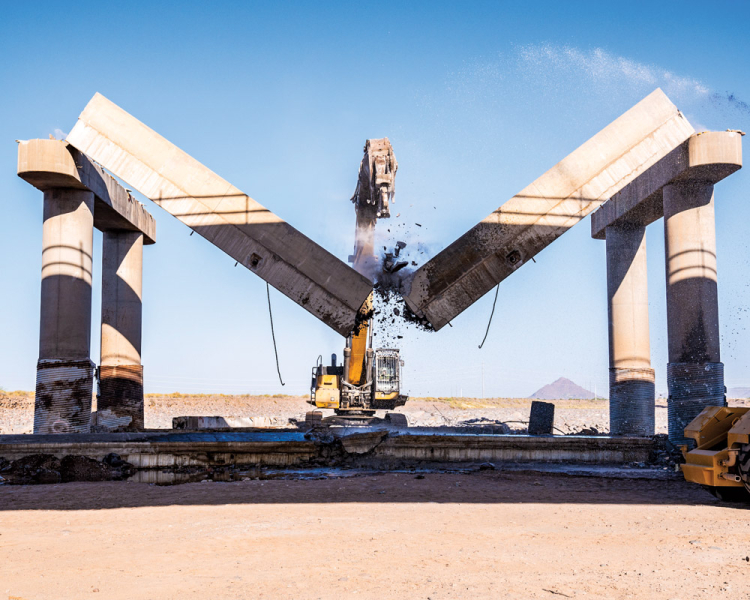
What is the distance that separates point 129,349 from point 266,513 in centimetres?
1362

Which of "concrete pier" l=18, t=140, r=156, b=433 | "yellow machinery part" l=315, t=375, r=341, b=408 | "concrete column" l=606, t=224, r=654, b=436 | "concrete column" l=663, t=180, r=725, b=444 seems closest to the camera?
"concrete column" l=663, t=180, r=725, b=444

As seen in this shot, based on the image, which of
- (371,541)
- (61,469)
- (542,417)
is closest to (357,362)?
(542,417)

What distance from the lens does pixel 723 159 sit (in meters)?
14.7

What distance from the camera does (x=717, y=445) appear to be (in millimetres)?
9219

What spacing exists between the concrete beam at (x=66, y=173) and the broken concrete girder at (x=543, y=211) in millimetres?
8523

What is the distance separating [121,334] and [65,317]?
166 inches

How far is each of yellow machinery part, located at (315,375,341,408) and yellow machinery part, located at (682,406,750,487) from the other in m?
15.4

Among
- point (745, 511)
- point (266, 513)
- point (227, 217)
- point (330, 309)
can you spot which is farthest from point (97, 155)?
point (745, 511)

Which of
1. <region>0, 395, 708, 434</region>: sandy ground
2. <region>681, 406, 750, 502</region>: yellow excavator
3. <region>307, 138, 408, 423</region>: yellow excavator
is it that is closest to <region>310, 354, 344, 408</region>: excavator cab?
<region>307, 138, 408, 423</region>: yellow excavator

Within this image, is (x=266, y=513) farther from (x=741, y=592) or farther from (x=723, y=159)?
(x=723, y=159)

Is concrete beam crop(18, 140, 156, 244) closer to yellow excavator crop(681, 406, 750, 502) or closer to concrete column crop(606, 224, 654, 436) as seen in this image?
concrete column crop(606, 224, 654, 436)

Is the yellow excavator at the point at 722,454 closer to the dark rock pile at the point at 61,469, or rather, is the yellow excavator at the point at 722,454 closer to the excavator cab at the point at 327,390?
the dark rock pile at the point at 61,469

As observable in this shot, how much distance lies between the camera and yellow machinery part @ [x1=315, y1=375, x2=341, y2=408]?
2367 cm

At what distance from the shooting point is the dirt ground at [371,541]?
5.04 metres
